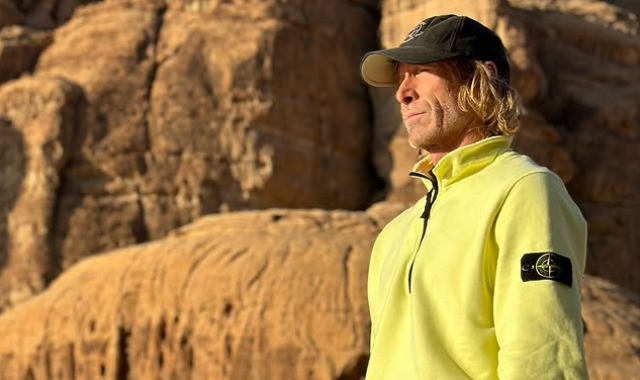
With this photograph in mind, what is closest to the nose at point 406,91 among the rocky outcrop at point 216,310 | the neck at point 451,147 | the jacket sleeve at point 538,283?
the neck at point 451,147

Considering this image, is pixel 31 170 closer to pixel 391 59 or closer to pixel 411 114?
pixel 391 59

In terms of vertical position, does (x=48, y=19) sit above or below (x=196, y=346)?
above

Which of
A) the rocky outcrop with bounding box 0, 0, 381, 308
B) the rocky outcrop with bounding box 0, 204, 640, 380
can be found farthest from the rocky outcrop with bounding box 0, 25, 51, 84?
the rocky outcrop with bounding box 0, 204, 640, 380

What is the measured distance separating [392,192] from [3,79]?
252 inches

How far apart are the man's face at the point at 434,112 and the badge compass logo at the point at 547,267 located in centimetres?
44

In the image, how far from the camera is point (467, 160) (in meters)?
2.33

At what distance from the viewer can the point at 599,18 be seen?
2205 cm

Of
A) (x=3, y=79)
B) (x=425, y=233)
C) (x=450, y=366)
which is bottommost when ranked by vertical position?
(x=3, y=79)

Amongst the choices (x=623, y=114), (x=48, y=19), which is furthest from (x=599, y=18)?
(x=48, y=19)

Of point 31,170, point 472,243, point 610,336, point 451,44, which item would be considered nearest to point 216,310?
point 610,336

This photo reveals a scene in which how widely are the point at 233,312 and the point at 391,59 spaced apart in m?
8.98

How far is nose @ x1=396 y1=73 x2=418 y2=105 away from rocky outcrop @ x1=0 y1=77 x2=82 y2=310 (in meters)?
14.7

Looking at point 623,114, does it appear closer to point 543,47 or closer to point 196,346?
point 543,47

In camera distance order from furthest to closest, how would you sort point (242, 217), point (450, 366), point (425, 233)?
point (242, 217) → point (425, 233) → point (450, 366)
